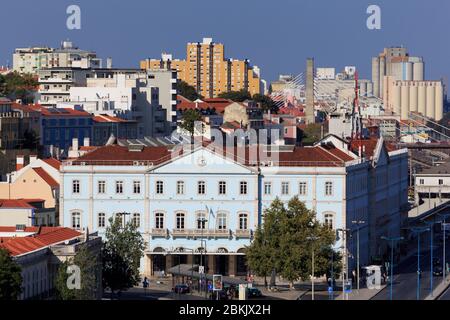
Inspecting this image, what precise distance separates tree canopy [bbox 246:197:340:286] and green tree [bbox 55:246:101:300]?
7797mm

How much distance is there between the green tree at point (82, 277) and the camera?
47250 mm

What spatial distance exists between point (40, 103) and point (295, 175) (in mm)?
67158

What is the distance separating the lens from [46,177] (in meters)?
75.5

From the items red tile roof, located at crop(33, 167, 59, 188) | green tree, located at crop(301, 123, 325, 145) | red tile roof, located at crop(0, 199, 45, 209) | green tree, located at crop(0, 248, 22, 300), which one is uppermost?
green tree, located at crop(301, 123, 325, 145)

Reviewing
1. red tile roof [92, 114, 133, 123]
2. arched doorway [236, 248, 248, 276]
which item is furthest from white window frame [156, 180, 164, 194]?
red tile roof [92, 114, 133, 123]

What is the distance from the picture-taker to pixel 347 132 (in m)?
90.1

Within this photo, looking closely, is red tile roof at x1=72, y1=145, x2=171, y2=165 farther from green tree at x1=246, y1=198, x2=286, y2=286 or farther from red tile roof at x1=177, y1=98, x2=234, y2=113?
red tile roof at x1=177, y1=98, x2=234, y2=113

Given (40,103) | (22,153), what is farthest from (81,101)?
(22,153)

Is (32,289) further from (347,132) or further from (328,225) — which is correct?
(347,132)

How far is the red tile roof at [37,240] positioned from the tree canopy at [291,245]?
6051 millimetres

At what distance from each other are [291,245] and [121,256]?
6501 mm

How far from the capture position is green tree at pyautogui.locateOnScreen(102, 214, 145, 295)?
5594 cm

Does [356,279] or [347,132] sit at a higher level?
[347,132]
